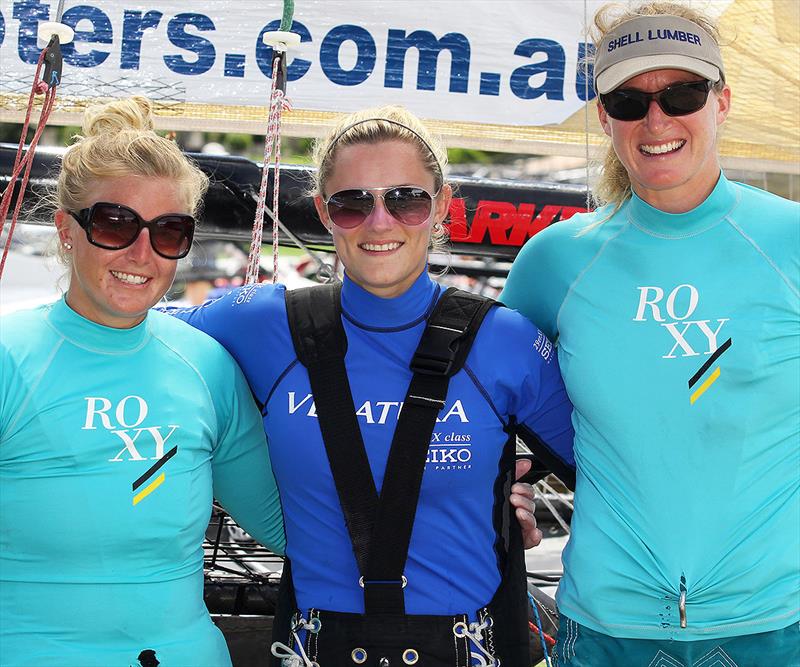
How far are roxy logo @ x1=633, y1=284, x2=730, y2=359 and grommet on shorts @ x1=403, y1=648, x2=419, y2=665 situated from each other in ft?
2.60

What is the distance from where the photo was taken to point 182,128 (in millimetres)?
3822

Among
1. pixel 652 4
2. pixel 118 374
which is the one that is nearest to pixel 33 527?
pixel 118 374

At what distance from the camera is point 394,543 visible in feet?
6.52

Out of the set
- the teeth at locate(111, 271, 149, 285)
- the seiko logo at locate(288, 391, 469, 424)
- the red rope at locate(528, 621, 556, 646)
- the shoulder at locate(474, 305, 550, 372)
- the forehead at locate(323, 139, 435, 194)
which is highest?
the forehead at locate(323, 139, 435, 194)

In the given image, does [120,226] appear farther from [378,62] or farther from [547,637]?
[378,62]

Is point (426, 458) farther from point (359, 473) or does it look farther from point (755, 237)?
point (755, 237)

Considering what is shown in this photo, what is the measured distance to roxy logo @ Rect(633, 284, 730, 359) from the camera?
1961 millimetres

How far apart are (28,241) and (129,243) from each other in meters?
2.39

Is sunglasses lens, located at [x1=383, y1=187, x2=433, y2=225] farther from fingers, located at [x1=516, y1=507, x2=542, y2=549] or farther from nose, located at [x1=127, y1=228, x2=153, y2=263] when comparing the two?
fingers, located at [x1=516, y1=507, x2=542, y2=549]

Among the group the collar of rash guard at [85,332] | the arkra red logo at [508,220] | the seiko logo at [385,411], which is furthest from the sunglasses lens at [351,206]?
the arkra red logo at [508,220]

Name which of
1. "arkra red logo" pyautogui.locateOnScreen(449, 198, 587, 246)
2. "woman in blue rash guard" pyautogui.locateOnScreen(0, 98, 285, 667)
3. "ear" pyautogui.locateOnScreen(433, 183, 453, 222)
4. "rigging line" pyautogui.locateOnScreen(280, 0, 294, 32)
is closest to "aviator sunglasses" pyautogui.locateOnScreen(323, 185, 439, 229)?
"ear" pyautogui.locateOnScreen(433, 183, 453, 222)

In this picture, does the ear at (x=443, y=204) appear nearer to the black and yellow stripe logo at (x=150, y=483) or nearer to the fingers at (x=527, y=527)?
the fingers at (x=527, y=527)

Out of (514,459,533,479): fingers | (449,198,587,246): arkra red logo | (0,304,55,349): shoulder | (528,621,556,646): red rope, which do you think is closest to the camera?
(0,304,55,349): shoulder

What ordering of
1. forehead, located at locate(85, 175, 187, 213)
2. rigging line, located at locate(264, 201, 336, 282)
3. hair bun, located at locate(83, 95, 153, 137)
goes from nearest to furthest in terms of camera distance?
forehead, located at locate(85, 175, 187, 213)
hair bun, located at locate(83, 95, 153, 137)
rigging line, located at locate(264, 201, 336, 282)
